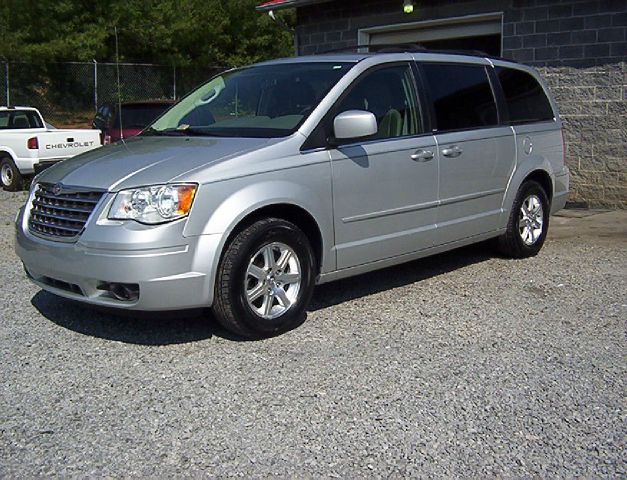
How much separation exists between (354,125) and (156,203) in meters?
1.45

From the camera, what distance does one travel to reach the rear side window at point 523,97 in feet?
22.8

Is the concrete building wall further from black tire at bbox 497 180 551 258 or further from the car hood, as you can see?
the car hood

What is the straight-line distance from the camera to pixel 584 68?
10055 millimetres

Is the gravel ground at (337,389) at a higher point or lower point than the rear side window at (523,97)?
lower

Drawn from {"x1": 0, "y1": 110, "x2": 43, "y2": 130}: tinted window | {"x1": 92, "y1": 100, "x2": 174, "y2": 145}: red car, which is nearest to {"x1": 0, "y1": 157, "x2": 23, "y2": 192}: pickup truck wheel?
{"x1": 0, "y1": 110, "x2": 43, "y2": 130}: tinted window

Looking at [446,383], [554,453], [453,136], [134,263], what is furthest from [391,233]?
[554,453]

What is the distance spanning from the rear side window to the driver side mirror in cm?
235

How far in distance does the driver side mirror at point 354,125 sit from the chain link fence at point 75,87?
18712 mm

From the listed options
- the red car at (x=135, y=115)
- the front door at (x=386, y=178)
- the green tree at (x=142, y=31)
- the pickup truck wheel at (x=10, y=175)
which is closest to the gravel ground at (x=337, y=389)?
the front door at (x=386, y=178)

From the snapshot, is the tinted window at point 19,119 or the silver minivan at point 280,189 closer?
the silver minivan at point 280,189

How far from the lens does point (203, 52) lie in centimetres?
2986

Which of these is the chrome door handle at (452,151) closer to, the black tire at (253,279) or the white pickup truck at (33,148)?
the black tire at (253,279)

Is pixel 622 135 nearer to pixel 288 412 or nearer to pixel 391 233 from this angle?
pixel 391 233

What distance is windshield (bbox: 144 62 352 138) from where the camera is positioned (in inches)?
208
